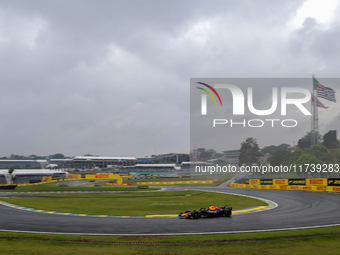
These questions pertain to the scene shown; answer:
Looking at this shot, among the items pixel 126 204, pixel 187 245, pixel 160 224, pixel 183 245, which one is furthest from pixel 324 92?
pixel 183 245

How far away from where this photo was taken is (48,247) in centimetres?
1303

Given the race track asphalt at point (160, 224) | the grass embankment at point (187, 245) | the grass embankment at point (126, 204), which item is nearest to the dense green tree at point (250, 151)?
the grass embankment at point (126, 204)

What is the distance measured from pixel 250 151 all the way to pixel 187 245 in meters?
97.5

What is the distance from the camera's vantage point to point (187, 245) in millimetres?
13258

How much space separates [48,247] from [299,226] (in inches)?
600

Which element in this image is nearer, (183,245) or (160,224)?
(183,245)

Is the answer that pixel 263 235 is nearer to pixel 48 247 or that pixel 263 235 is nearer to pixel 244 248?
pixel 244 248

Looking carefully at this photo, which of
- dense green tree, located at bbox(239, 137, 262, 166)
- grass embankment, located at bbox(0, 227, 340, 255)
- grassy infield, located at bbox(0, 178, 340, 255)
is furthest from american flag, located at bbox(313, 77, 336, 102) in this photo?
grassy infield, located at bbox(0, 178, 340, 255)

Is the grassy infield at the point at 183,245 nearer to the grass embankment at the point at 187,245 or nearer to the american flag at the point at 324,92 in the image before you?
the grass embankment at the point at 187,245

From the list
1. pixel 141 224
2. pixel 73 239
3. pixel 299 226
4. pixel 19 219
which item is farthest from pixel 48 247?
pixel 299 226

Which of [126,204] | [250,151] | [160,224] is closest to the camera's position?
[160,224]

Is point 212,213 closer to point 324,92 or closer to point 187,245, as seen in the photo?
point 187,245

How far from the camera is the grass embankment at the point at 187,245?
1230 cm

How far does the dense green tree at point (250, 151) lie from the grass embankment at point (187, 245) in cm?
9153
